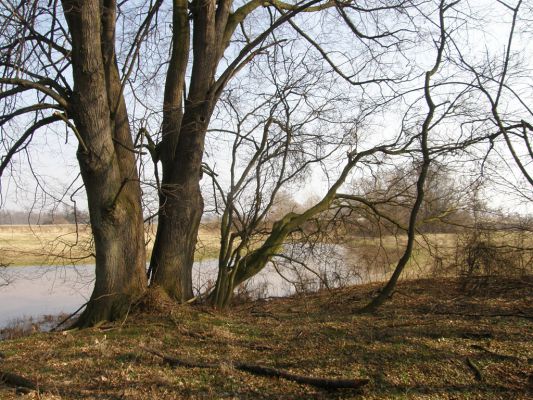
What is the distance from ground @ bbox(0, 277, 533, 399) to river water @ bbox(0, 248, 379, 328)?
2.40m

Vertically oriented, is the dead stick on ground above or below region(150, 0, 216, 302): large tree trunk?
below

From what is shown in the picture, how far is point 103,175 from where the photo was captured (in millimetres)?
6074

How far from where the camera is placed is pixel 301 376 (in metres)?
3.95

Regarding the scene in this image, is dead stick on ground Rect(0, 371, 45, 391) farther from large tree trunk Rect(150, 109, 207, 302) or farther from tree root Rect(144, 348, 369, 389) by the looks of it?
large tree trunk Rect(150, 109, 207, 302)

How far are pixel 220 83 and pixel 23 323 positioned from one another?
284 inches

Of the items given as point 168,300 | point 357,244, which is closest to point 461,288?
point 357,244

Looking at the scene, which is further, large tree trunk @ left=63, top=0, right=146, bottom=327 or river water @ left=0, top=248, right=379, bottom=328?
river water @ left=0, top=248, right=379, bottom=328

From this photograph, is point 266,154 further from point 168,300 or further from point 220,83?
point 168,300

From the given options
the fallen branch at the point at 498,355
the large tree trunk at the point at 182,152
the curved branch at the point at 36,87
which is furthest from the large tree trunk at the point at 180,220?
the fallen branch at the point at 498,355

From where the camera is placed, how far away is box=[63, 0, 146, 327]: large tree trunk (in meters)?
5.83

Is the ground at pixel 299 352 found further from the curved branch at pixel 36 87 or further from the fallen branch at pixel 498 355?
the curved branch at pixel 36 87

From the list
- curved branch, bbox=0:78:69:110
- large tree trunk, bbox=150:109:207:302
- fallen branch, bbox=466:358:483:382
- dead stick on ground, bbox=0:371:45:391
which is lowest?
dead stick on ground, bbox=0:371:45:391

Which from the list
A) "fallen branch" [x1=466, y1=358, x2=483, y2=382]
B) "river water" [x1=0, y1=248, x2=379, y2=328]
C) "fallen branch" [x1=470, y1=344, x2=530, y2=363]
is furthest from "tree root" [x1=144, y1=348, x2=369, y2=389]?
"river water" [x1=0, y1=248, x2=379, y2=328]

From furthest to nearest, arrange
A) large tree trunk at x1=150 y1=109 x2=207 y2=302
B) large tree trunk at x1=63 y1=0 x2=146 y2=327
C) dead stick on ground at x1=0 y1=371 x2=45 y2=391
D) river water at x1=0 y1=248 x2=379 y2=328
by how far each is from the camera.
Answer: river water at x1=0 y1=248 x2=379 y2=328, large tree trunk at x1=150 y1=109 x2=207 y2=302, large tree trunk at x1=63 y1=0 x2=146 y2=327, dead stick on ground at x1=0 y1=371 x2=45 y2=391
